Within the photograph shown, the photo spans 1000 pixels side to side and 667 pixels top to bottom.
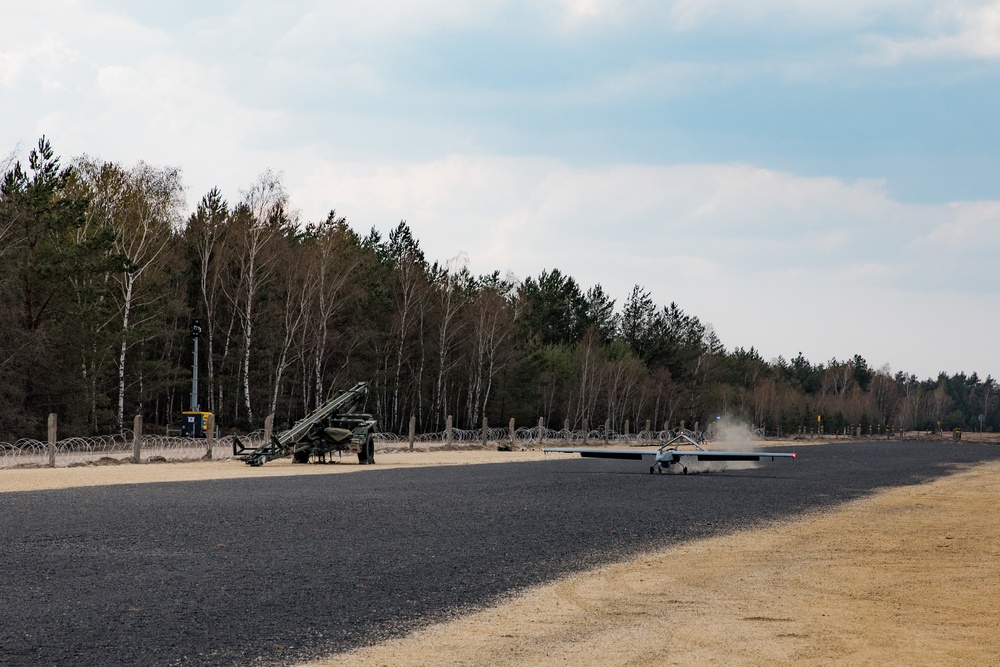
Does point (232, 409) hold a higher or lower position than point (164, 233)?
lower

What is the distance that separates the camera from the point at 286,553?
45.6 feet

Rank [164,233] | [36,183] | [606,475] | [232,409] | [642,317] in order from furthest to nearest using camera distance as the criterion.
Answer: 1. [642,317]
2. [232,409]
3. [164,233]
4. [36,183]
5. [606,475]

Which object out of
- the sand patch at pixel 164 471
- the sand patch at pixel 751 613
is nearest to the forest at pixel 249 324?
the sand patch at pixel 164 471

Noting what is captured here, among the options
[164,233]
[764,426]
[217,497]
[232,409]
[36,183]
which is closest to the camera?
[217,497]

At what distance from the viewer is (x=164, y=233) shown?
205ft

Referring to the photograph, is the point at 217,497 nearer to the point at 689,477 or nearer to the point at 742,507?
the point at 742,507

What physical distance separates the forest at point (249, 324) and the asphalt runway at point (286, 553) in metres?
21.9

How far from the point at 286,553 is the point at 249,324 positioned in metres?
43.3

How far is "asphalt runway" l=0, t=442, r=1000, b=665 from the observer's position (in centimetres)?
901

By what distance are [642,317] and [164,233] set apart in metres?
75.5

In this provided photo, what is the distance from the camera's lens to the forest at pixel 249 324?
45250 mm

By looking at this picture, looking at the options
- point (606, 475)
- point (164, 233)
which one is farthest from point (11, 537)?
point (164, 233)

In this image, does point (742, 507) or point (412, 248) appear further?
point (412, 248)

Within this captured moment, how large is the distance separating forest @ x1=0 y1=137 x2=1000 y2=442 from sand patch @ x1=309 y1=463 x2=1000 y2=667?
34539 mm
